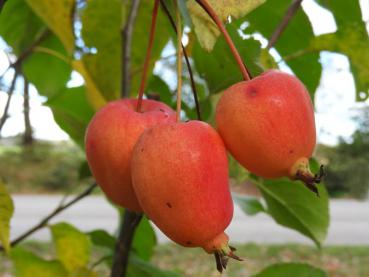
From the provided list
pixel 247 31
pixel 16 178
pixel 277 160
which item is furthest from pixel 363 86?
pixel 16 178

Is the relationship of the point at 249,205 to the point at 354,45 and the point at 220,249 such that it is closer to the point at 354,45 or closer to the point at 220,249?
the point at 354,45

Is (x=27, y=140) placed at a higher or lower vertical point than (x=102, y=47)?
lower

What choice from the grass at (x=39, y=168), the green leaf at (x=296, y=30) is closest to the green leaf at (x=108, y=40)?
the green leaf at (x=296, y=30)

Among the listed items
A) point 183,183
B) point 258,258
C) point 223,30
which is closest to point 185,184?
point 183,183

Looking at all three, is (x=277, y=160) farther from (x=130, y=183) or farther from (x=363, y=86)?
(x=363, y=86)

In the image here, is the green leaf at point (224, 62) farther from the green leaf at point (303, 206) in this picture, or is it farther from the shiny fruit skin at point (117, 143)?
the green leaf at point (303, 206)

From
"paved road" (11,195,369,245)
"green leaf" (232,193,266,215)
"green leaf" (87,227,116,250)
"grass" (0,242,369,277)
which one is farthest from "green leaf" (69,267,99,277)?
"paved road" (11,195,369,245)
